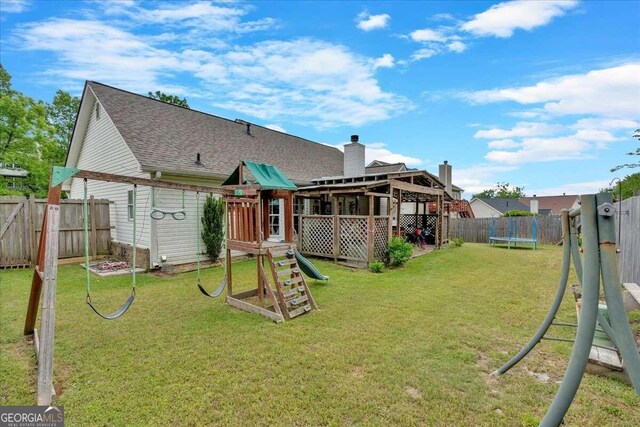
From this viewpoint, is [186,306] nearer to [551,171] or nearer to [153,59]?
[153,59]

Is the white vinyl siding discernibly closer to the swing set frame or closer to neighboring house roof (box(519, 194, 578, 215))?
the swing set frame

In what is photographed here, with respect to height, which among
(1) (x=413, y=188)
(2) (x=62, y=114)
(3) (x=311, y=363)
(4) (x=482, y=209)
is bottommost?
(3) (x=311, y=363)

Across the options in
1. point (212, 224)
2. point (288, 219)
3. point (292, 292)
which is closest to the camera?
point (292, 292)

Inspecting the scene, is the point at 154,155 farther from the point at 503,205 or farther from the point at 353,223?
the point at 503,205

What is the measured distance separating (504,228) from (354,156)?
10.6m

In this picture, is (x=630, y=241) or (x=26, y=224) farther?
(x=26, y=224)

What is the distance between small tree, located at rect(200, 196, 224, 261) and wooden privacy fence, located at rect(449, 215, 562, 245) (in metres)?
15.1

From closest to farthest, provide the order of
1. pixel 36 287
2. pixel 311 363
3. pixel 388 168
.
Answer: pixel 311 363, pixel 36 287, pixel 388 168

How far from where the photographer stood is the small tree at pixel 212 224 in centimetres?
952

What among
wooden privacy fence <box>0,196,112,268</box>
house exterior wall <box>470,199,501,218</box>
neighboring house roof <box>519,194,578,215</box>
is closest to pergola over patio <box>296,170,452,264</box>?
wooden privacy fence <box>0,196,112,268</box>

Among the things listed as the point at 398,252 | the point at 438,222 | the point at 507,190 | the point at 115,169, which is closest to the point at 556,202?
the point at 507,190

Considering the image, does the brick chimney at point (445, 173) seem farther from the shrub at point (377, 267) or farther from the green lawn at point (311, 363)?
the green lawn at point (311, 363)

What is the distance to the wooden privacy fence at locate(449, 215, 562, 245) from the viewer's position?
1630cm

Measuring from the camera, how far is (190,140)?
11039mm
